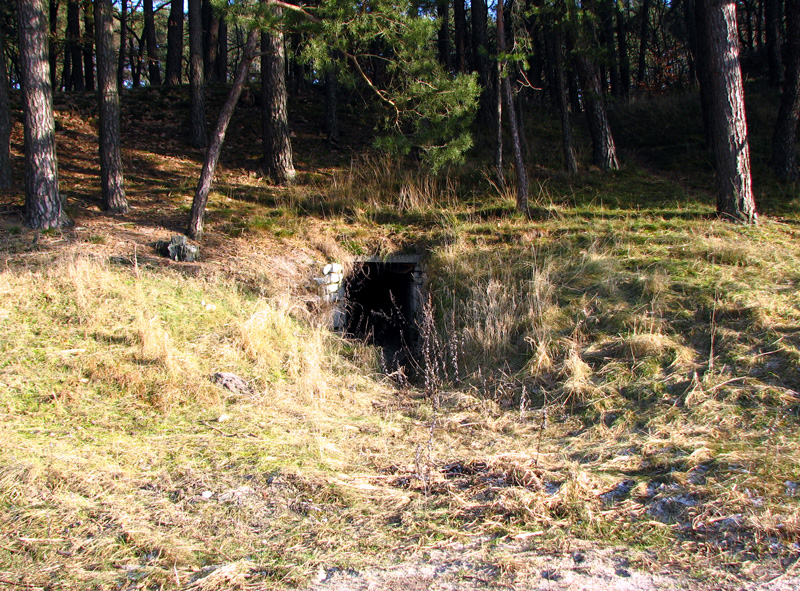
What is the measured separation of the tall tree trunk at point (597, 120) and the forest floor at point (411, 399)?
55.0 inches

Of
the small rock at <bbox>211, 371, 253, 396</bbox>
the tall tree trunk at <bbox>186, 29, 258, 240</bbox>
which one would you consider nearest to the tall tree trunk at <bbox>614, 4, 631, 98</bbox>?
the tall tree trunk at <bbox>186, 29, 258, 240</bbox>

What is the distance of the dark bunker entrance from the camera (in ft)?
27.9

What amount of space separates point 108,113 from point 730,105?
920 centimetres

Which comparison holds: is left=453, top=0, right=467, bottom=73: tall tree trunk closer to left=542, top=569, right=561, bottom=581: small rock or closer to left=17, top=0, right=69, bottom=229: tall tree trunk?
left=17, top=0, right=69, bottom=229: tall tree trunk

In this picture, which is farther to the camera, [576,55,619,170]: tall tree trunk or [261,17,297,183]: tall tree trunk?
[576,55,619,170]: tall tree trunk

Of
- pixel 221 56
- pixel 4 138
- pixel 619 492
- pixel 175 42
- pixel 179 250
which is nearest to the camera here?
pixel 619 492

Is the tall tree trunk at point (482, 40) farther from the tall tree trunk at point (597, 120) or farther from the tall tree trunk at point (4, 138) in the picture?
the tall tree trunk at point (4, 138)

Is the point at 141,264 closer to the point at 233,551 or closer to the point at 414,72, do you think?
the point at 414,72

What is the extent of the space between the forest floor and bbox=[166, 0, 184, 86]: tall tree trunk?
8207mm

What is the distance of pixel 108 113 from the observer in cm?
929

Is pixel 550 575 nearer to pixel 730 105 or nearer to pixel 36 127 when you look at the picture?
pixel 730 105

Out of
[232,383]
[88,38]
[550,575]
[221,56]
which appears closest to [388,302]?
[232,383]

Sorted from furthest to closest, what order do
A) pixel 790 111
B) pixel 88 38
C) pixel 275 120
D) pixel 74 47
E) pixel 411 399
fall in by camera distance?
pixel 74 47, pixel 88 38, pixel 275 120, pixel 790 111, pixel 411 399

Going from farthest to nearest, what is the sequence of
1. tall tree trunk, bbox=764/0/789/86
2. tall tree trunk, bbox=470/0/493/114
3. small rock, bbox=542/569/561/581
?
tall tree trunk, bbox=764/0/789/86 → tall tree trunk, bbox=470/0/493/114 → small rock, bbox=542/569/561/581
